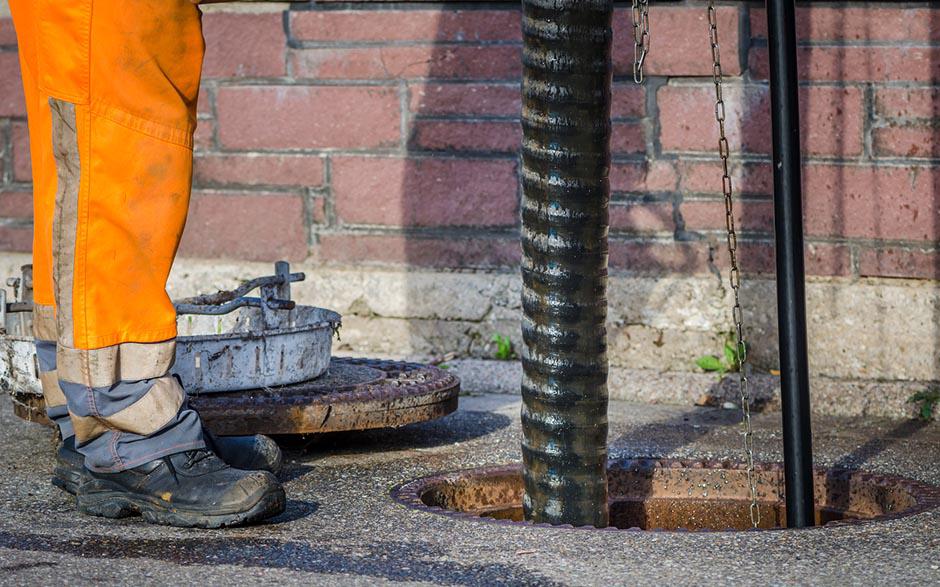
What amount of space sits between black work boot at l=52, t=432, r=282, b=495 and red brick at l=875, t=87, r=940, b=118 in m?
2.24

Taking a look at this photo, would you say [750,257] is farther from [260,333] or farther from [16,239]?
[16,239]

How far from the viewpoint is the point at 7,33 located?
16.7 ft

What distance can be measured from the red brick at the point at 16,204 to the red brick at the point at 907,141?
297 centimetres

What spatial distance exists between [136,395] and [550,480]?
879 mm

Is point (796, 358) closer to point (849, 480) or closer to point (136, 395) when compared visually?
point (849, 480)

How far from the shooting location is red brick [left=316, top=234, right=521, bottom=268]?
471 centimetres

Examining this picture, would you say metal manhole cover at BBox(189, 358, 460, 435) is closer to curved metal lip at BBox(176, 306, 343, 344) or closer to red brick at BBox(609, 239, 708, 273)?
curved metal lip at BBox(176, 306, 343, 344)

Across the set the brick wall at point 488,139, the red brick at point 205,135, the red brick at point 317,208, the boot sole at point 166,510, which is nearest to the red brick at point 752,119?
the brick wall at point 488,139

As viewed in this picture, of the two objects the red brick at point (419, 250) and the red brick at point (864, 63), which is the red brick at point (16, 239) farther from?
the red brick at point (864, 63)

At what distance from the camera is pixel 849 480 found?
3350 millimetres

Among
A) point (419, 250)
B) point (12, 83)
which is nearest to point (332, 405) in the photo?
point (419, 250)

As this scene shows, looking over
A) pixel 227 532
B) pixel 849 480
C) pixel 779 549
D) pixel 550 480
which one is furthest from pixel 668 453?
pixel 227 532

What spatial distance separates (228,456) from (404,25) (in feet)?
6.75

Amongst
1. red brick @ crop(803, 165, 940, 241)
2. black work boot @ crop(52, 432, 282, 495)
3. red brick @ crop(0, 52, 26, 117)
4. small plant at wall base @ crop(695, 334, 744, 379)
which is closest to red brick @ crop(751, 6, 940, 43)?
red brick @ crop(803, 165, 940, 241)
